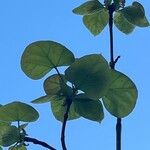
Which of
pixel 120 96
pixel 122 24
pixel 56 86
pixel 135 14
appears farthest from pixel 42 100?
pixel 122 24

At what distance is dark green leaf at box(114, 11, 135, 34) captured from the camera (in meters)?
1.63

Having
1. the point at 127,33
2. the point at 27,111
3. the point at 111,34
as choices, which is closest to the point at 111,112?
the point at 27,111

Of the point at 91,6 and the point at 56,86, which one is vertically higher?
the point at 91,6

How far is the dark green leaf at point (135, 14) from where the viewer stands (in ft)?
4.85

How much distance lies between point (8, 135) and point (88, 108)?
0.20 metres

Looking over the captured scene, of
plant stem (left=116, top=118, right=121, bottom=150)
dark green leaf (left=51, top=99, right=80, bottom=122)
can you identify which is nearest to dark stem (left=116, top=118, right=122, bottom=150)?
plant stem (left=116, top=118, right=121, bottom=150)

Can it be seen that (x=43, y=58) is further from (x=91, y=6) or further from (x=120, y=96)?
(x=91, y=6)

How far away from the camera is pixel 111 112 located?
104cm

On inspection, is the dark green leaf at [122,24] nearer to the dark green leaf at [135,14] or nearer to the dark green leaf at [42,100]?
the dark green leaf at [135,14]

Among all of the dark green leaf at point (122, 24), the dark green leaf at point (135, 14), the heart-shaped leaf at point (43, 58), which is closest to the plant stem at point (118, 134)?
the heart-shaped leaf at point (43, 58)

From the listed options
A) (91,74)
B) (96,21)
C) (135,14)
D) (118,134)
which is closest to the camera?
(91,74)

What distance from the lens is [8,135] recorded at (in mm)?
1047

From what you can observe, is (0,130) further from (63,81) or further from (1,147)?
(63,81)

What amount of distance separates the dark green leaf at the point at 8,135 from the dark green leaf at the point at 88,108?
0.52 ft
